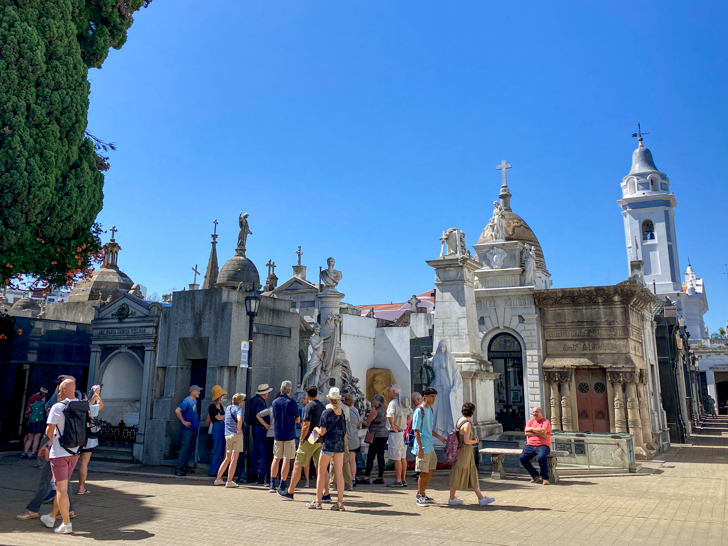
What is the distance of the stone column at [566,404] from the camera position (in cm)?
1850

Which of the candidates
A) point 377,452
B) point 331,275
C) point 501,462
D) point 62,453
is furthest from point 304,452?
point 331,275

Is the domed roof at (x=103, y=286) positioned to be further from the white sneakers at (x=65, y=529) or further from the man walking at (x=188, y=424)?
the white sneakers at (x=65, y=529)

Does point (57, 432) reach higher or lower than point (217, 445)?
higher

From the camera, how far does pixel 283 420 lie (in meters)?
8.55

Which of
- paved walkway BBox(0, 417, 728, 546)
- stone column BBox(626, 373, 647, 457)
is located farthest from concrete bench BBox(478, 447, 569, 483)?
stone column BBox(626, 373, 647, 457)

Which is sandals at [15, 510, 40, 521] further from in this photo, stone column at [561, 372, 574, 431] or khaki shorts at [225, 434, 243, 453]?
stone column at [561, 372, 574, 431]

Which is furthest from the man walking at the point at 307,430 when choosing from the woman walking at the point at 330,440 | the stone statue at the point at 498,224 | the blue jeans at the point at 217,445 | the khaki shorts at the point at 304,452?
the stone statue at the point at 498,224

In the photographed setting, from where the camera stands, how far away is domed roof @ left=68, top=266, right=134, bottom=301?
798 inches

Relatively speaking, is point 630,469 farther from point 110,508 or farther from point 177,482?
point 110,508

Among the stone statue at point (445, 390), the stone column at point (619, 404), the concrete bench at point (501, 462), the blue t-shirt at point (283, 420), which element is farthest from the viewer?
the stone column at point (619, 404)

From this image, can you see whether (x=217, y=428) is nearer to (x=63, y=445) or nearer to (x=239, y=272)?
(x=63, y=445)

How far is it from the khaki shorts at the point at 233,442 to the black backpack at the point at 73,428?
10.7ft

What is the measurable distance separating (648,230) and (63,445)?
55.9 meters

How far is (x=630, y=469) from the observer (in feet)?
40.1
